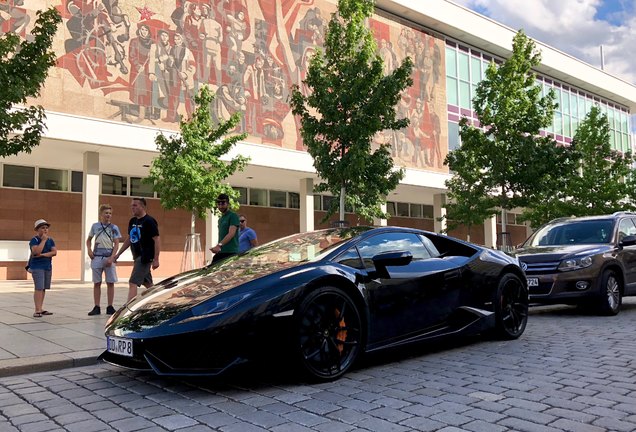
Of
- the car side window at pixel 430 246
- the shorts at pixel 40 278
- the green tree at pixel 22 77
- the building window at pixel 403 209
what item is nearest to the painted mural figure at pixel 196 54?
the building window at pixel 403 209

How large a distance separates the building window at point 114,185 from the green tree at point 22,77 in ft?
56.8

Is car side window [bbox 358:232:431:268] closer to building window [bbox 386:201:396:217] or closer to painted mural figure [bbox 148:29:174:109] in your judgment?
painted mural figure [bbox 148:29:174:109]

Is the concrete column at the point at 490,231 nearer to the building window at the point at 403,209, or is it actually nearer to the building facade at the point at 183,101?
the building window at the point at 403,209

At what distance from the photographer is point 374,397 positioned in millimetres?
4027

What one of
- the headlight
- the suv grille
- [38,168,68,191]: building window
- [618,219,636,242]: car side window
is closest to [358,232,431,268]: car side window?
the headlight

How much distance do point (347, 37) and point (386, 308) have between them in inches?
420

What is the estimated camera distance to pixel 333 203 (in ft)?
→ 48.7

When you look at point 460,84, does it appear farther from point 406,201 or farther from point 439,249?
point 439,249

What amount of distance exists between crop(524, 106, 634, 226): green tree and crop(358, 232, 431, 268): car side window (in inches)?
704

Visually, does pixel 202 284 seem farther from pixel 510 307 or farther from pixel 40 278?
pixel 40 278

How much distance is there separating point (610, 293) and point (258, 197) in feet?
75.3

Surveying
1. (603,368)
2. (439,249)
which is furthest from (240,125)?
(603,368)

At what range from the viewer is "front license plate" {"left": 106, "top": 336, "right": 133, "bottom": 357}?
4172mm

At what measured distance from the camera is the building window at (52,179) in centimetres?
2314
